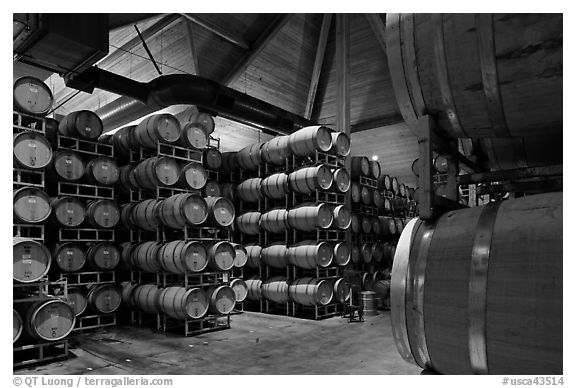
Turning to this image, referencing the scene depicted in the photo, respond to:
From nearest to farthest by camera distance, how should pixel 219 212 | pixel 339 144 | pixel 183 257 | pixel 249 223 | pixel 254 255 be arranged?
pixel 183 257
pixel 219 212
pixel 339 144
pixel 254 255
pixel 249 223

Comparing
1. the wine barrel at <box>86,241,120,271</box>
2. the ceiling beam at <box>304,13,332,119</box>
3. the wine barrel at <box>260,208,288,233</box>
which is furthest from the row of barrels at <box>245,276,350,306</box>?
the ceiling beam at <box>304,13,332,119</box>

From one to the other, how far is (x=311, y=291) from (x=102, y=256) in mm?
4489

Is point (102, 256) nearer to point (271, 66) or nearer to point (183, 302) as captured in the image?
point (183, 302)

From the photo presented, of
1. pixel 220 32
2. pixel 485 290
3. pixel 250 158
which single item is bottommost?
pixel 485 290

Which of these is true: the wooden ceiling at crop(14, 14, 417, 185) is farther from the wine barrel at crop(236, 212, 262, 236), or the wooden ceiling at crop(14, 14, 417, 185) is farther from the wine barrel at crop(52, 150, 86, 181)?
the wine barrel at crop(236, 212, 262, 236)

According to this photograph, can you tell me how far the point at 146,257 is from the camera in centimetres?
885

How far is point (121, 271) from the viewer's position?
33.2 ft

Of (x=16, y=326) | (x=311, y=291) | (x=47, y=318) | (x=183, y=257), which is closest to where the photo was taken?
(x=16, y=326)

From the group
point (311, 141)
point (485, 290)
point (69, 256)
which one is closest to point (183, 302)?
point (69, 256)

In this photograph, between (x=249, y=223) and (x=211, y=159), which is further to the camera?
(x=211, y=159)

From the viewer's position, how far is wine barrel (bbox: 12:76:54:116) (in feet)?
22.9

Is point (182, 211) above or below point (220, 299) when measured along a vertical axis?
above
